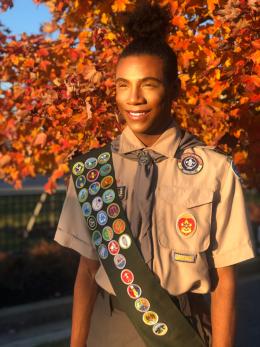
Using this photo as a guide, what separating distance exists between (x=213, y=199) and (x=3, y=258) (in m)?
5.44

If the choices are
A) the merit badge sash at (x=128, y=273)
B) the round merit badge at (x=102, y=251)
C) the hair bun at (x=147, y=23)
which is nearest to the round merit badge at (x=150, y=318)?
the merit badge sash at (x=128, y=273)

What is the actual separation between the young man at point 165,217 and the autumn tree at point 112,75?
1.48m

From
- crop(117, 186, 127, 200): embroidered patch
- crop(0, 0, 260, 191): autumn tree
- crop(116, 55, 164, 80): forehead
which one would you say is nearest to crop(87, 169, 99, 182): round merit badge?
crop(117, 186, 127, 200): embroidered patch

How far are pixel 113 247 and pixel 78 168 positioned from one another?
1.05 feet

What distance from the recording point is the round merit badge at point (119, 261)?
67.4 inches

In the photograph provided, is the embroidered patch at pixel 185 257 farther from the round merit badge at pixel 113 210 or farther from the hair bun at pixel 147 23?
the hair bun at pixel 147 23

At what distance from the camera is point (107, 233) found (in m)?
1.78

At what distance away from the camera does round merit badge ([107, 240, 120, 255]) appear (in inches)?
68.4

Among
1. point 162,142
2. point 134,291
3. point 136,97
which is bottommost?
point 134,291

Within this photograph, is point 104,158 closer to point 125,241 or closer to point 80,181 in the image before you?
point 80,181

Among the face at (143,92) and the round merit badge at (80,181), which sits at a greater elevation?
the face at (143,92)

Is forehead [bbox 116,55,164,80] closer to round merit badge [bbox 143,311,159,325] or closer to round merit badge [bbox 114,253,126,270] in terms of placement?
round merit badge [bbox 114,253,126,270]

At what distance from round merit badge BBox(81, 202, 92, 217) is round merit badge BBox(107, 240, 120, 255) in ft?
0.44

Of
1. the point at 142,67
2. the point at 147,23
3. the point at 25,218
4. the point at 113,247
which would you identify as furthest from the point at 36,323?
the point at 142,67
